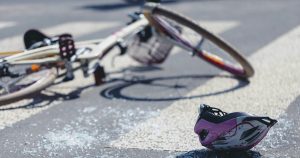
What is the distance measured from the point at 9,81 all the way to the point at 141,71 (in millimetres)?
1829

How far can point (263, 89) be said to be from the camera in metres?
6.66

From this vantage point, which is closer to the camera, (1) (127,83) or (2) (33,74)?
(2) (33,74)

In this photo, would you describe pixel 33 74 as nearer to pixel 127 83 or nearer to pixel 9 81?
pixel 9 81

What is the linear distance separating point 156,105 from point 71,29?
5.61m

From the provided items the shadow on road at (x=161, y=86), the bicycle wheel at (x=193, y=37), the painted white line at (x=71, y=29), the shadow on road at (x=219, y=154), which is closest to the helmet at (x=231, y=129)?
the shadow on road at (x=219, y=154)

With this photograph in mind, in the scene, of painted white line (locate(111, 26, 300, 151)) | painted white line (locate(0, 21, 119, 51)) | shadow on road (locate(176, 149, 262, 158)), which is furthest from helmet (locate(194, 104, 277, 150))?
painted white line (locate(0, 21, 119, 51))

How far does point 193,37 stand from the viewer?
7547 mm

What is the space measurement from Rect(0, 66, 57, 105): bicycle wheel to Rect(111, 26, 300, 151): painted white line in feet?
4.17

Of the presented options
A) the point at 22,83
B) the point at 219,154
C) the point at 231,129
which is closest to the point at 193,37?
the point at 22,83

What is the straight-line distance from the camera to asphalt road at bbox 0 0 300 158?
16.4 feet

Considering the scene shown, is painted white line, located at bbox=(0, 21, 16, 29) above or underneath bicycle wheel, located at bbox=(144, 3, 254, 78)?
underneath

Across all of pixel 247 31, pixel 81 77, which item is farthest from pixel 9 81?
pixel 247 31

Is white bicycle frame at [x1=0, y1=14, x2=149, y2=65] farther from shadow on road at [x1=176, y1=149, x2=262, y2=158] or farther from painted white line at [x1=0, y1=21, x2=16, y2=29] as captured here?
painted white line at [x1=0, y1=21, x2=16, y2=29]

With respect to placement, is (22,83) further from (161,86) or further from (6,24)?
(6,24)
